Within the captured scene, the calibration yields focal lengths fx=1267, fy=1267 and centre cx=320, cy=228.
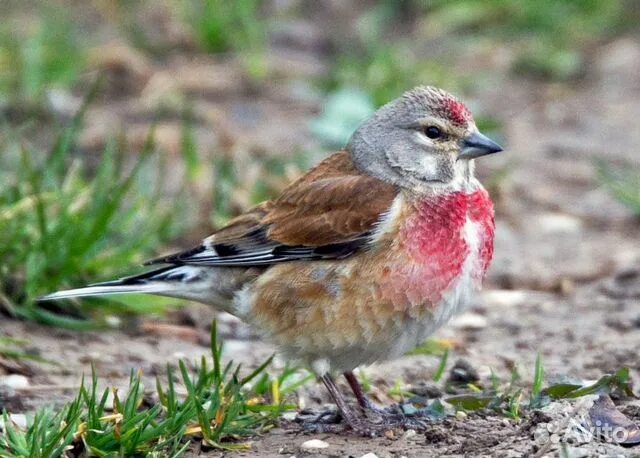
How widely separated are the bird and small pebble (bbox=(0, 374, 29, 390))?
0.42m

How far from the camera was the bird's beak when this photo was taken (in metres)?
4.85

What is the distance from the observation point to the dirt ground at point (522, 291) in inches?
171

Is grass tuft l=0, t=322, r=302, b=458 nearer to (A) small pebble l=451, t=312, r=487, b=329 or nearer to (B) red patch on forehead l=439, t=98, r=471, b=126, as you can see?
(B) red patch on forehead l=439, t=98, r=471, b=126

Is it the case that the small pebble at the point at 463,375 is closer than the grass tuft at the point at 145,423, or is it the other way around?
the grass tuft at the point at 145,423

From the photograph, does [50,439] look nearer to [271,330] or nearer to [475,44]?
[271,330]

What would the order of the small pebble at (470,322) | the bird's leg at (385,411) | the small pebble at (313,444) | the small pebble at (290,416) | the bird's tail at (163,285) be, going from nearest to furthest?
the small pebble at (313,444), the bird's leg at (385,411), the small pebble at (290,416), the bird's tail at (163,285), the small pebble at (470,322)

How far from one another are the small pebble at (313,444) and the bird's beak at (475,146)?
125cm

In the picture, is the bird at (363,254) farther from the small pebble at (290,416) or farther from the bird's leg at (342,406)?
the small pebble at (290,416)

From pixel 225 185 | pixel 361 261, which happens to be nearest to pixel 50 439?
pixel 361 261

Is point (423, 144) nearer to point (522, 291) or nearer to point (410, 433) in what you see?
point (410, 433)

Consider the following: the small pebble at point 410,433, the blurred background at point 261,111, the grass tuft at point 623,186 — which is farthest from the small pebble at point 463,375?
the grass tuft at point 623,186

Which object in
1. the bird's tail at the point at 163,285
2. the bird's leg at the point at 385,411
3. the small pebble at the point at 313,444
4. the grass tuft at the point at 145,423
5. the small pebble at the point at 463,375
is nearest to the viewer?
the grass tuft at the point at 145,423

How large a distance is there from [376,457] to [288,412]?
61 cm

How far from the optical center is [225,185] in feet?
23.4
